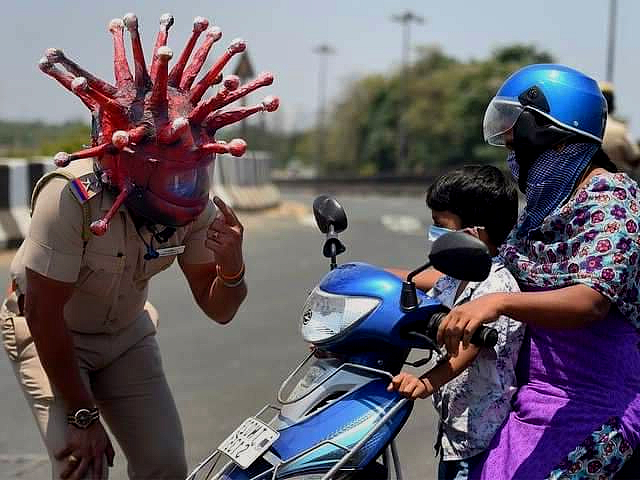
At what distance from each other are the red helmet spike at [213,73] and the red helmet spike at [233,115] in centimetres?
9

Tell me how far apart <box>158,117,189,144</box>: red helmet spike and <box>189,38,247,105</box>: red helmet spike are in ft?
0.59

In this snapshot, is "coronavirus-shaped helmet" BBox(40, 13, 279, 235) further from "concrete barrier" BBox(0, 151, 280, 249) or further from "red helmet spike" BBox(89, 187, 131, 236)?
"concrete barrier" BBox(0, 151, 280, 249)

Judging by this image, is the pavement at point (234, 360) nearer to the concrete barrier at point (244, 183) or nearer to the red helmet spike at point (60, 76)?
the red helmet spike at point (60, 76)

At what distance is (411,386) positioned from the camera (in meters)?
2.46

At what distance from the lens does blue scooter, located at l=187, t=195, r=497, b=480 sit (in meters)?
2.46

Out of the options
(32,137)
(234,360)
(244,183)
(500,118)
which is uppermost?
(500,118)

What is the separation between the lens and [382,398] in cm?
253

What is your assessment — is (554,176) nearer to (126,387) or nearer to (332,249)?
(332,249)

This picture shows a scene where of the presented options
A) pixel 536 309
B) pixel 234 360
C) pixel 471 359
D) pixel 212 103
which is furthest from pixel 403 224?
pixel 536 309

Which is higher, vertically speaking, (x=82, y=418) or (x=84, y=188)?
(x=84, y=188)

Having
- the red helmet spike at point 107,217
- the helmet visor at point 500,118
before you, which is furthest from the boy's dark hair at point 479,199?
the red helmet spike at point 107,217

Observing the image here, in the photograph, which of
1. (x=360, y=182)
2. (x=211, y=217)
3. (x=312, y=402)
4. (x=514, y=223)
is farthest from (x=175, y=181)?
(x=360, y=182)

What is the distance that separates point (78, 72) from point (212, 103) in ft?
1.39

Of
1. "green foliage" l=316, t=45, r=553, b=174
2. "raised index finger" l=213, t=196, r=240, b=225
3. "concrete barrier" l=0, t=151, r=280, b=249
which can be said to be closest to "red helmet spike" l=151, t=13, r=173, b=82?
"raised index finger" l=213, t=196, r=240, b=225
